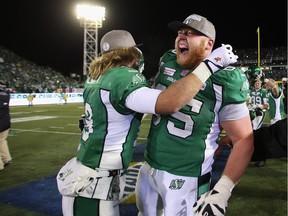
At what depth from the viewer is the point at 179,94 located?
6.04 ft

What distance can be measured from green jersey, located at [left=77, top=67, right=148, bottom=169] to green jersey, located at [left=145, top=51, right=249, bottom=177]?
0.20m

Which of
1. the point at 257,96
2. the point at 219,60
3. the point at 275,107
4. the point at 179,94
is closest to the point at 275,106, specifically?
the point at 275,107

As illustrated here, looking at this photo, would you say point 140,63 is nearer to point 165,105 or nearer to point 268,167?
point 165,105

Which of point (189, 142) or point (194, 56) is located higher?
point (194, 56)

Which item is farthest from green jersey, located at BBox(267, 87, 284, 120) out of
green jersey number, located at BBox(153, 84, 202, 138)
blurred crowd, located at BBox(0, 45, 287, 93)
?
blurred crowd, located at BBox(0, 45, 287, 93)

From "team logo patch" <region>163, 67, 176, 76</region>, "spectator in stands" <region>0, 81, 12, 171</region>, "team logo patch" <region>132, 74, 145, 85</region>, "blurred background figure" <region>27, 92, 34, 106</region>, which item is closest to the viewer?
"team logo patch" <region>132, 74, 145, 85</region>

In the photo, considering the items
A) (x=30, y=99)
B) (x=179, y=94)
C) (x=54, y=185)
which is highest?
(x=179, y=94)

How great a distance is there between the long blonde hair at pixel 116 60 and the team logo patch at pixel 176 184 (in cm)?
84

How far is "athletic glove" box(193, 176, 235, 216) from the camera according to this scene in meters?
1.69

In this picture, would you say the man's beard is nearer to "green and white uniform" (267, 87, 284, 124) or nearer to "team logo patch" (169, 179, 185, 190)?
"team logo patch" (169, 179, 185, 190)

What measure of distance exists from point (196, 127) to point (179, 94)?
1.30 feet

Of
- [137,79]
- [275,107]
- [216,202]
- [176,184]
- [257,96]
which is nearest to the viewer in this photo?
[216,202]

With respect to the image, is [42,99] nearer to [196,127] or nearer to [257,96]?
[257,96]

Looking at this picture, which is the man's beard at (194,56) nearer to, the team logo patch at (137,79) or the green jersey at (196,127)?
the green jersey at (196,127)
